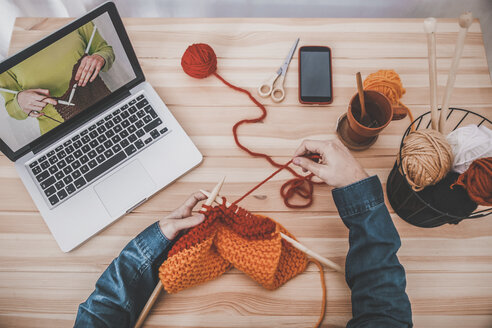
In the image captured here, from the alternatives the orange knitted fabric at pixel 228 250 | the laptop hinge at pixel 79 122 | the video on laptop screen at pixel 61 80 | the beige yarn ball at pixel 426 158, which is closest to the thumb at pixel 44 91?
the video on laptop screen at pixel 61 80

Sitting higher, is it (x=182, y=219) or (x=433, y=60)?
(x=433, y=60)

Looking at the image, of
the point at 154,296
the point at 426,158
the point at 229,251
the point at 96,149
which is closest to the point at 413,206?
the point at 426,158

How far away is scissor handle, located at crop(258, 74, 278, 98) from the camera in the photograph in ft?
2.80

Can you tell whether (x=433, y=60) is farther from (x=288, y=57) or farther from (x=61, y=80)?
(x=61, y=80)

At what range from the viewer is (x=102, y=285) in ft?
2.15

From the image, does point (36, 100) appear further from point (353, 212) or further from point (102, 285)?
point (353, 212)

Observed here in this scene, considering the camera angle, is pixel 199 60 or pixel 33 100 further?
pixel 199 60

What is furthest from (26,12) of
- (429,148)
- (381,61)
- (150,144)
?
(429,148)

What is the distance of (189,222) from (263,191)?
0.20 metres

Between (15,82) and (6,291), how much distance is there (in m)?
0.46

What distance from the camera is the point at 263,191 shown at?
2.55 feet

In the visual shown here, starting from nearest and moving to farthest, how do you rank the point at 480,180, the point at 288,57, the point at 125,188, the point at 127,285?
the point at 480,180 < the point at 127,285 < the point at 125,188 < the point at 288,57

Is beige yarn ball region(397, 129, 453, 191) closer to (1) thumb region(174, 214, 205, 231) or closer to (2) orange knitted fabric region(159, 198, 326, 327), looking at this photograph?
(2) orange knitted fabric region(159, 198, 326, 327)

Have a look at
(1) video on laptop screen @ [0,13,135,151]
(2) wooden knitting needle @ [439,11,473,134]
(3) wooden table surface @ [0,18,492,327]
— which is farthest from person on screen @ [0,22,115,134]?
(2) wooden knitting needle @ [439,11,473,134]
